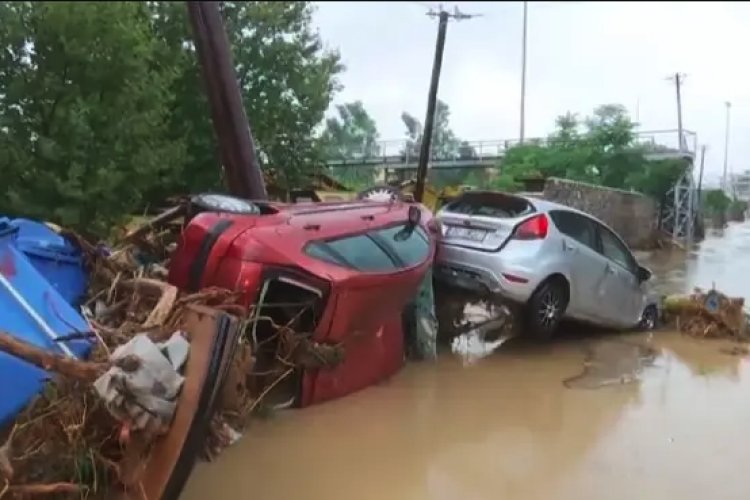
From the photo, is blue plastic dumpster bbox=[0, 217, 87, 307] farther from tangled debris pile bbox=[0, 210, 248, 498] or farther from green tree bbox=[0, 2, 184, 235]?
green tree bbox=[0, 2, 184, 235]

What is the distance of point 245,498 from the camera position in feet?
14.5

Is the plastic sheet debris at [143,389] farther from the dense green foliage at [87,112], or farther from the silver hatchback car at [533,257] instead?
the silver hatchback car at [533,257]

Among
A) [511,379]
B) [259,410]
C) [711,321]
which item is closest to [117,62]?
[259,410]

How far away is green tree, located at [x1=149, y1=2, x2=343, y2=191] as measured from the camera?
485 inches

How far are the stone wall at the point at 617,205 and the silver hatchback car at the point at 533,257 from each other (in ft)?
9.78

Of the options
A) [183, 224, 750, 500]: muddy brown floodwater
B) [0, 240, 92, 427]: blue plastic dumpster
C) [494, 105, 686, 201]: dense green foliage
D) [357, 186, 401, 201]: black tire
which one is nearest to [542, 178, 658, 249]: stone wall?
[494, 105, 686, 201]: dense green foliage

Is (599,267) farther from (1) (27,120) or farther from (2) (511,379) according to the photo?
(1) (27,120)

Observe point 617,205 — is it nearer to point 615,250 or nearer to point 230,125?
point 615,250

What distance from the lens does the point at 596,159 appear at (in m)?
12.6

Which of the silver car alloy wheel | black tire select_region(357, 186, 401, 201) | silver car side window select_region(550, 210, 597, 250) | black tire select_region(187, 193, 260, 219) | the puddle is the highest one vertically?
black tire select_region(187, 193, 260, 219)

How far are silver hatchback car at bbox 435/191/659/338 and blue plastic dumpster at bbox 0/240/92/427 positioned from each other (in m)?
4.02

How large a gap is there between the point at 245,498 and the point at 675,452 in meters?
2.74

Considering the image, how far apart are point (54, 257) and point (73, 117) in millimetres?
2949

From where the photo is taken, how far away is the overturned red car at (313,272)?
18.0 ft
